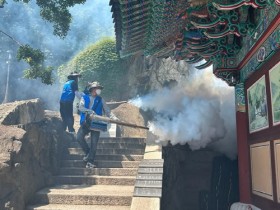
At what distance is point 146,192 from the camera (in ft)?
20.8

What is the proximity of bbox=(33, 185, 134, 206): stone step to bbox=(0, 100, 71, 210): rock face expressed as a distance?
35 cm

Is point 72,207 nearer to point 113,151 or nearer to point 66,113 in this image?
point 113,151

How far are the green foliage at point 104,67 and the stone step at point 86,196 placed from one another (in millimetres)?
12036

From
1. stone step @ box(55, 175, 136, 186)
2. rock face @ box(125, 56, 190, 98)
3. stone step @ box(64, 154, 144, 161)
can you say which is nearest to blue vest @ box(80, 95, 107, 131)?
stone step @ box(64, 154, 144, 161)

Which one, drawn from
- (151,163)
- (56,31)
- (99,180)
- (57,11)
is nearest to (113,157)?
(99,180)

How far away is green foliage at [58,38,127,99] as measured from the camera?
18719 millimetres

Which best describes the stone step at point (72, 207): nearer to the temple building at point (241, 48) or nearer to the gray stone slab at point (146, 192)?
the gray stone slab at point (146, 192)

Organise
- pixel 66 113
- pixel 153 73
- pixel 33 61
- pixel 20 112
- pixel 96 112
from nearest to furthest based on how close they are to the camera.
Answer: pixel 96 112, pixel 33 61, pixel 66 113, pixel 20 112, pixel 153 73

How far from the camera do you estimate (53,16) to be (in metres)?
10.7

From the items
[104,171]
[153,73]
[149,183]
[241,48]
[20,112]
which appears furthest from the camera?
[153,73]

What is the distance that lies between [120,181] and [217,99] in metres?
5.59

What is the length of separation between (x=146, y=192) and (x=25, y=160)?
2.81 metres

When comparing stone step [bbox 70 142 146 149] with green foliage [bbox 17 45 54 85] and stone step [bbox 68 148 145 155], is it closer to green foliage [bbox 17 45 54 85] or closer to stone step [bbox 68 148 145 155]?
stone step [bbox 68 148 145 155]

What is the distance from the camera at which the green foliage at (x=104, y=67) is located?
61.4ft
